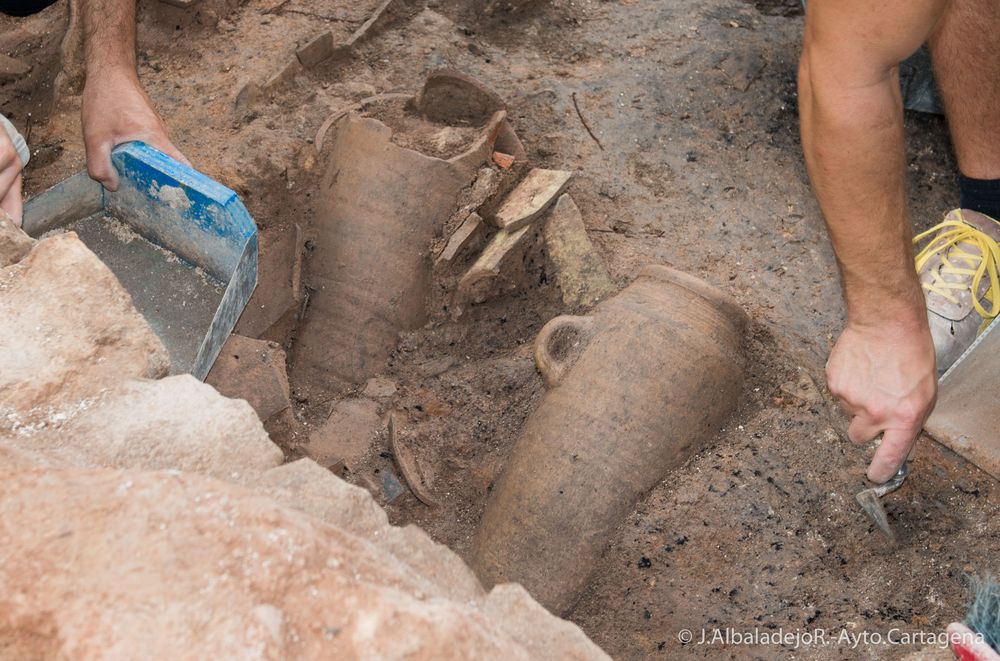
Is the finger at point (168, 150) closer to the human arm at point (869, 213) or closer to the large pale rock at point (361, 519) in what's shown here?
the large pale rock at point (361, 519)

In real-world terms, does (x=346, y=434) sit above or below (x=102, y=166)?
below

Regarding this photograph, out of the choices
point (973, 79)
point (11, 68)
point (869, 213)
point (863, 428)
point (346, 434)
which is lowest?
point (346, 434)

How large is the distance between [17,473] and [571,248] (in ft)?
6.76

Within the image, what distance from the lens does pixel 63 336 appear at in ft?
5.06

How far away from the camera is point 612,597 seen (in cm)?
219

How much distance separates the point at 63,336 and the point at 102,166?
1.22m

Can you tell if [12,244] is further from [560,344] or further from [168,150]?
[560,344]

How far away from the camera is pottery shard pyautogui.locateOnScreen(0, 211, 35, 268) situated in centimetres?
167

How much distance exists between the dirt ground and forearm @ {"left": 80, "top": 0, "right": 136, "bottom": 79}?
35 cm

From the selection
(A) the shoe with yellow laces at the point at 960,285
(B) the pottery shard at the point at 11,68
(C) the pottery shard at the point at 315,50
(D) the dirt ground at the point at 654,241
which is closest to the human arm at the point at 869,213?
(D) the dirt ground at the point at 654,241

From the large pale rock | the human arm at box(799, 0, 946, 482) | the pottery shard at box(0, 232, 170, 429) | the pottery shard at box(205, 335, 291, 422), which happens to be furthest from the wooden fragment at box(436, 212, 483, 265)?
the large pale rock

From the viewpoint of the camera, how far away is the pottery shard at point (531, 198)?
9.66 ft

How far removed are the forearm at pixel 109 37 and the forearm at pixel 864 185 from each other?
7.41 ft

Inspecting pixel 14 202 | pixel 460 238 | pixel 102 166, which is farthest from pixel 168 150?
pixel 460 238
